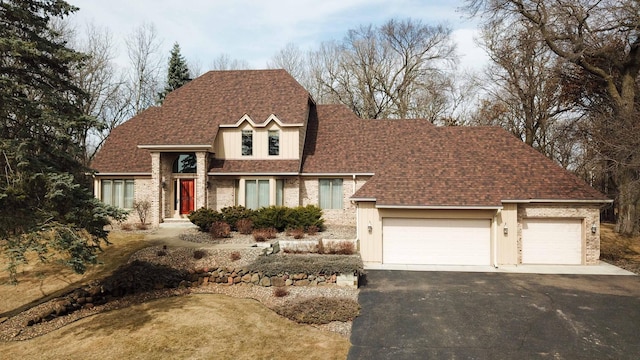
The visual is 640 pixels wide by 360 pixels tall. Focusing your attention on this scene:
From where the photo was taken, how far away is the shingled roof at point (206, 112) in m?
21.1

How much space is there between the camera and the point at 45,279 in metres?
13.3

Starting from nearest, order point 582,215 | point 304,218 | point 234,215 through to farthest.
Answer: point 582,215 → point 304,218 → point 234,215

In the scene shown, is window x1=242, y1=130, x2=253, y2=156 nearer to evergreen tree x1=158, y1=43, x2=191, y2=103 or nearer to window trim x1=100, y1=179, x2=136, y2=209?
window trim x1=100, y1=179, x2=136, y2=209

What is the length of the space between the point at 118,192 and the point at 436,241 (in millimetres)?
18493

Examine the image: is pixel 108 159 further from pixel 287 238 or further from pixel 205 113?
pixel 287 238

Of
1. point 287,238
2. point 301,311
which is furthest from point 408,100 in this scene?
point 301,311

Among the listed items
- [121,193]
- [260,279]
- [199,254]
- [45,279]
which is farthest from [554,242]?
[121,193]

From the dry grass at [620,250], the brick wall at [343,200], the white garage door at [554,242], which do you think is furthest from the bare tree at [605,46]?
the brick wall at [343,200]

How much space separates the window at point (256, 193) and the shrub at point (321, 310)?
10142 mm

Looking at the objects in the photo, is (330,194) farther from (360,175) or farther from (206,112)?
(206,112)

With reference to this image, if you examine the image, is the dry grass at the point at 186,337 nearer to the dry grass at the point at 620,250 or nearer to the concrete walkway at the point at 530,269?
the concrete walkway at the point at 530,269

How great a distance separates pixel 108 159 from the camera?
2238 cm

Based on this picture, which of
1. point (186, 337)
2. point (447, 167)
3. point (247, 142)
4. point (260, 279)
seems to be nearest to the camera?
point (186, 337)

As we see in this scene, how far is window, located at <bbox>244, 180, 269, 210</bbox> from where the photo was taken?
67.7 feet
